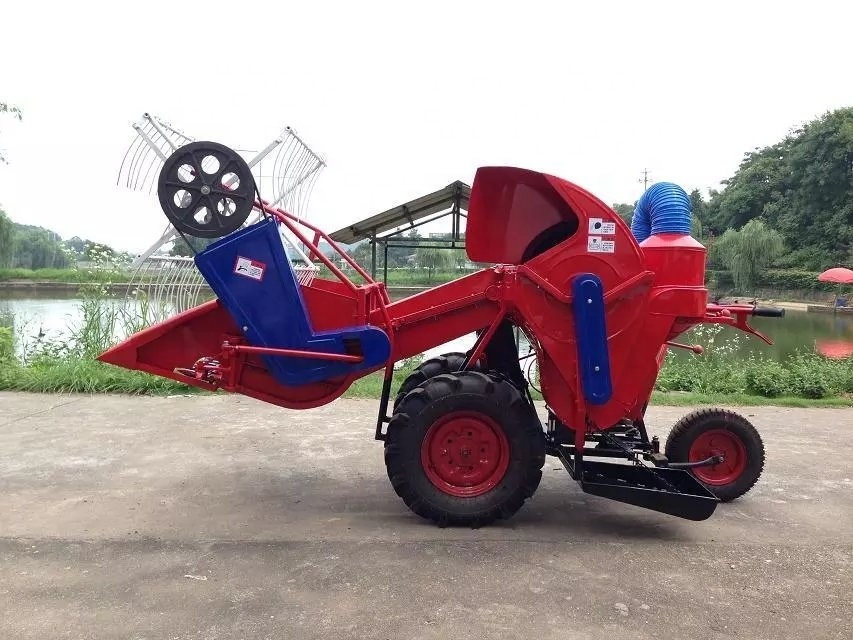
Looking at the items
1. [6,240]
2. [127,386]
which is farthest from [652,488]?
[6,240]

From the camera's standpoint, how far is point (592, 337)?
4121mm

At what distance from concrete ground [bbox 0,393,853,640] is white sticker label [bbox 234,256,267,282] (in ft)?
5.37

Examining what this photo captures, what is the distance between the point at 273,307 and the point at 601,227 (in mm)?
2200

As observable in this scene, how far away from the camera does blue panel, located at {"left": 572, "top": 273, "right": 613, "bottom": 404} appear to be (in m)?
4.09

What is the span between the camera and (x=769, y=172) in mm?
62469

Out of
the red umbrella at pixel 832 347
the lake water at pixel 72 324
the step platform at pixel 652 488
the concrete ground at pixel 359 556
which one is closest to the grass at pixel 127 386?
the lake water at pixel 72 324

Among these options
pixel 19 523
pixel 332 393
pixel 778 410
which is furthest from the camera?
pixel 778 410

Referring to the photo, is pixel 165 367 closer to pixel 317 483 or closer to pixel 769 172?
pixel 317 483

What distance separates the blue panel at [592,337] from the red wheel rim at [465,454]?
677mm

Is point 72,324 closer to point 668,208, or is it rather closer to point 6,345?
point 6,345

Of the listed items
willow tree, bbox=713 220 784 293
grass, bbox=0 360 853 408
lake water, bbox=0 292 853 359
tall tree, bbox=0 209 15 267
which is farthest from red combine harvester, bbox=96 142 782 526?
willow tree, bbox=713 220 784 293

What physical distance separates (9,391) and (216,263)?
5.92 meters

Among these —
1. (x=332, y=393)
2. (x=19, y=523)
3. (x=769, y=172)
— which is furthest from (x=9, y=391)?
(x=769, y=172)

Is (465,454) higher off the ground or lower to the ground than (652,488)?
higher
